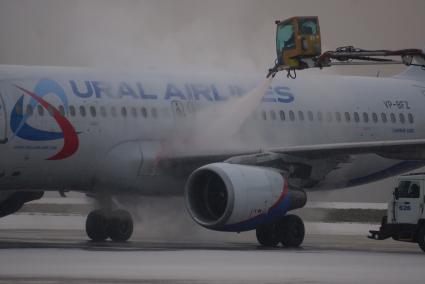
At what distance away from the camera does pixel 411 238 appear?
97.0 feet

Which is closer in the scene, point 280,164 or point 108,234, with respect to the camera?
point 280,164

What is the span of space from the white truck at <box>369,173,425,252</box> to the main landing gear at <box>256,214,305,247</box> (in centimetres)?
222

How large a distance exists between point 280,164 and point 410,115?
25.1 feet

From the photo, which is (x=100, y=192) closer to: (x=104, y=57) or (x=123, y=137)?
(x=123, y=137)

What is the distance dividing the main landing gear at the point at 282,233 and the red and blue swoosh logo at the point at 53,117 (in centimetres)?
492

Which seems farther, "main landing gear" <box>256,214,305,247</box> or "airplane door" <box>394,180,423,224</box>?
"main landing gear" <box>256,214,305,247</box>

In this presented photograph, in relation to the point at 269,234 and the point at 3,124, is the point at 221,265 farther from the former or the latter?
the point at 3,124

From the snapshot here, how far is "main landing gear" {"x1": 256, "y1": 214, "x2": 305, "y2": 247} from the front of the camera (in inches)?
1236

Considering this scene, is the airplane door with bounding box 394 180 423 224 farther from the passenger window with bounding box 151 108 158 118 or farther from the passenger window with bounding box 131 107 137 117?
the passenger window with bounding box 131 107 137 117

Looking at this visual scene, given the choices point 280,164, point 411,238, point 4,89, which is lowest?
point 411,238

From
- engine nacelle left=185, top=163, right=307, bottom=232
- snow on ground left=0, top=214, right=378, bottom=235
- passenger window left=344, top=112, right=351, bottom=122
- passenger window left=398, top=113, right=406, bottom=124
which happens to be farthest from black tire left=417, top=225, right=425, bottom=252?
snow on ground left=0, top=214, right=378, bottom=235

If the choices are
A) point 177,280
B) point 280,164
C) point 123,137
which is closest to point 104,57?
point 123,137

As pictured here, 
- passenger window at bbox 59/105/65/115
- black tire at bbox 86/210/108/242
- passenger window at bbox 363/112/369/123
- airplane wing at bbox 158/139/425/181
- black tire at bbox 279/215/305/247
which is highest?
passenger window at bbox 59/105/65/115

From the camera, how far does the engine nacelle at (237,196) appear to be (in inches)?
1152
